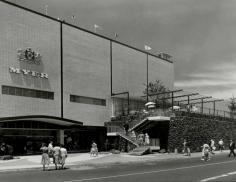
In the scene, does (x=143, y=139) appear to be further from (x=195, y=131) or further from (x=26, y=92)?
(x=26, y=92)

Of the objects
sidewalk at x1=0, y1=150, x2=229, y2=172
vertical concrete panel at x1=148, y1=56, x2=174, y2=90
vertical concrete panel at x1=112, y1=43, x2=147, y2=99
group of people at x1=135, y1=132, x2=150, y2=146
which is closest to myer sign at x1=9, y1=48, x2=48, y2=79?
sidewalk at x1=0, y1=150, x2=229, y2=172

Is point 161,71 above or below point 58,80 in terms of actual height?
above

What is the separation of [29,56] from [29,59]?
0.29 metres

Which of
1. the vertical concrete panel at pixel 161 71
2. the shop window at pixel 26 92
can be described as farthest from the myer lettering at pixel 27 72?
the vertical concrete panel at pixel 161 71

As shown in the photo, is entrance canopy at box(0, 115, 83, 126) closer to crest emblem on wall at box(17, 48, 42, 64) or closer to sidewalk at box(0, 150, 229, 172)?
sidewalk at box(0, 150, 229, 172)

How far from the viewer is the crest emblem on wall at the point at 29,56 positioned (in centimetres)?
4481

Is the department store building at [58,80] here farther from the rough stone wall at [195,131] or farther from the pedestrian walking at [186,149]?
the pedestrian walking at [186,149]

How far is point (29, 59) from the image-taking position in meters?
45.8

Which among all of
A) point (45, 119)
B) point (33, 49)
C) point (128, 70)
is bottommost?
point (45, 119)

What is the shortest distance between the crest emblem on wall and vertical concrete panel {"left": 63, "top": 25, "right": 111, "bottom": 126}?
14.7 ft

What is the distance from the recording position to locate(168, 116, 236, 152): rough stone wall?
5075 centimetres

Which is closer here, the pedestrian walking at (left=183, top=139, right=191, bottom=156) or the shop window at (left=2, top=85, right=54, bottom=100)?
the shop window at (left=2, top=85, right=54, bottom=100)

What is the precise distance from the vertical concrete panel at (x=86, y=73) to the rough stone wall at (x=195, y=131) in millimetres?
9958

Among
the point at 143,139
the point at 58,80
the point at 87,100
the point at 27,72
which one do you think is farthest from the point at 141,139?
the point at 27,72
